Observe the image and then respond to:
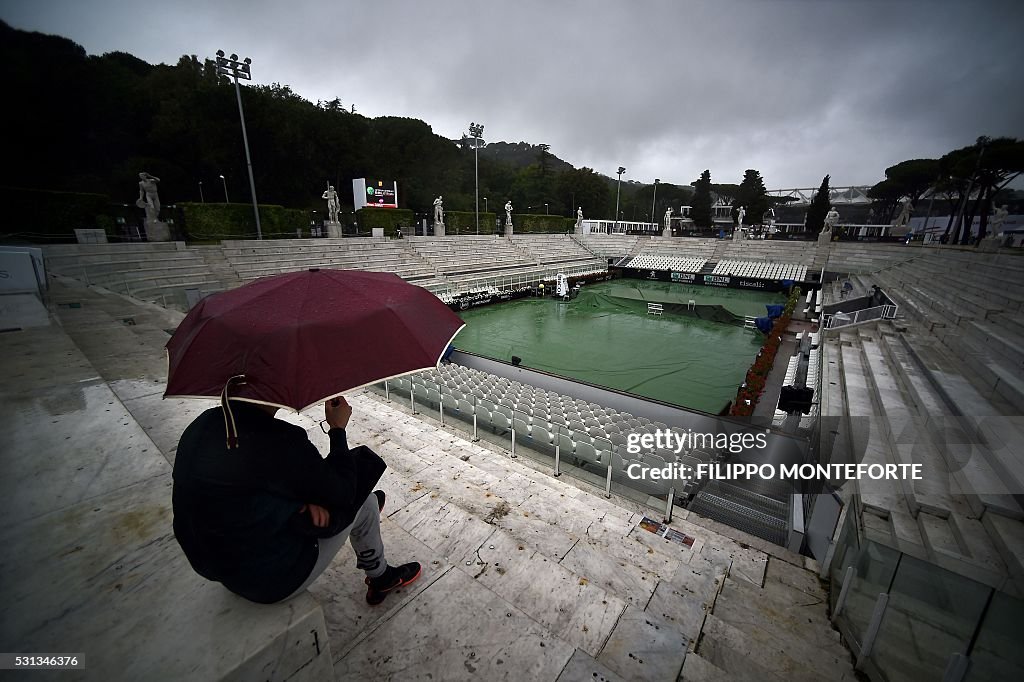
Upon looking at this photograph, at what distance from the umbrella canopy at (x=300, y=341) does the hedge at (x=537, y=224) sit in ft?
133

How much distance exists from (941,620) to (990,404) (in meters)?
5.38

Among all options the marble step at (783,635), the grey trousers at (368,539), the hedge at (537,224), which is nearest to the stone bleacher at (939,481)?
the marble step at (783,635)

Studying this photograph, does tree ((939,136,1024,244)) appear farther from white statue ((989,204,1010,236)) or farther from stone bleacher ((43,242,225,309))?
stone bleacher ((43,242,225,309))

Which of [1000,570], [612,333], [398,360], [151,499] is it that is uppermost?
[398,360]

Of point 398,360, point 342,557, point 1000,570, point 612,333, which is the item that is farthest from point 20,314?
point 612,333

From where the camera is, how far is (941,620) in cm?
224

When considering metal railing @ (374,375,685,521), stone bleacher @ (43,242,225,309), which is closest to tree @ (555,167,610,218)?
stone bleacher @ (43,242,225,309)

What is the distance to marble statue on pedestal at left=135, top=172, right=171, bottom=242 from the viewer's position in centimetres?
1797

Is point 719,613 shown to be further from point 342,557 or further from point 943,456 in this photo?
point 943,456

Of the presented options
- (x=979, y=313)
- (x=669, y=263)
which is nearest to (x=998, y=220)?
(x=669, y=263)

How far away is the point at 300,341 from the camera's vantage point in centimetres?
159

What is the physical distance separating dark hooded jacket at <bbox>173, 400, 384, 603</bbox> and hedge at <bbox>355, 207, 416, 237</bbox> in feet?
100

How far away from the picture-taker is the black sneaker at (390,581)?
2.32 meters

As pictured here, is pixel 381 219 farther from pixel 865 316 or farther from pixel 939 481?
pixel 939 481
